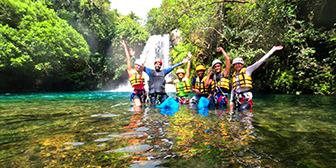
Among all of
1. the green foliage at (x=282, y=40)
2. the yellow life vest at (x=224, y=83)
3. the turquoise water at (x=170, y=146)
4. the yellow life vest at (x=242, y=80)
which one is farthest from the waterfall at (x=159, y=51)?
Answer: the turquoise water at (x=170, y=146)

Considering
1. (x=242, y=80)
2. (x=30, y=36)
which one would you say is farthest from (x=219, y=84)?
(x=30, y=36)

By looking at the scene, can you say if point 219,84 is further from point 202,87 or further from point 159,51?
point 159,51

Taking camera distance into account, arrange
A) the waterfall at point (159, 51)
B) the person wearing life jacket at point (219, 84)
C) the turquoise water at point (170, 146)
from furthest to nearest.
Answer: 1. the waterfall at point (159, 51)
2. the person wearing life jacket at point (219, 84)
3. the turquoise water at point (170, 146)

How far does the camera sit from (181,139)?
2512 mm

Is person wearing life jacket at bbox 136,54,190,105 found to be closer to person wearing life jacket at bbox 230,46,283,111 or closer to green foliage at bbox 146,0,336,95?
person wearing life jacket at bbox 230,46,283,111

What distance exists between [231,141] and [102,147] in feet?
5.79

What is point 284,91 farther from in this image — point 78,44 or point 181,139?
point 78,44

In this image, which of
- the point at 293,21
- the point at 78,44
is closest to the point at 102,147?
the point at 293,21

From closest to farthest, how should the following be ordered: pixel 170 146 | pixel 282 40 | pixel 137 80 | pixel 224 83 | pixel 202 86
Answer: pixel 170 146 → pixel 224 83 → pixel 137 80 → pixel 202 86 → pixel 282 40

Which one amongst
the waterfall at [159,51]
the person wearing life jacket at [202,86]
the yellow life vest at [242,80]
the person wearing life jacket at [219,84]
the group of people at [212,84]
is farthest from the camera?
the waterfall at [159,51]

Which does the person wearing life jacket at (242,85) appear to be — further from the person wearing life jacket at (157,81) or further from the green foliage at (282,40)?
the green foliage at (282,40)

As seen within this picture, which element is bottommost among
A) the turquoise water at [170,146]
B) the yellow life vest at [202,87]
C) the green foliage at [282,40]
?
the turquoise water at [170,146]

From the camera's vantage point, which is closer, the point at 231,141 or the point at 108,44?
the point at 231,141

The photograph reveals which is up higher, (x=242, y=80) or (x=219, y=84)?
(x=242, y=80)
